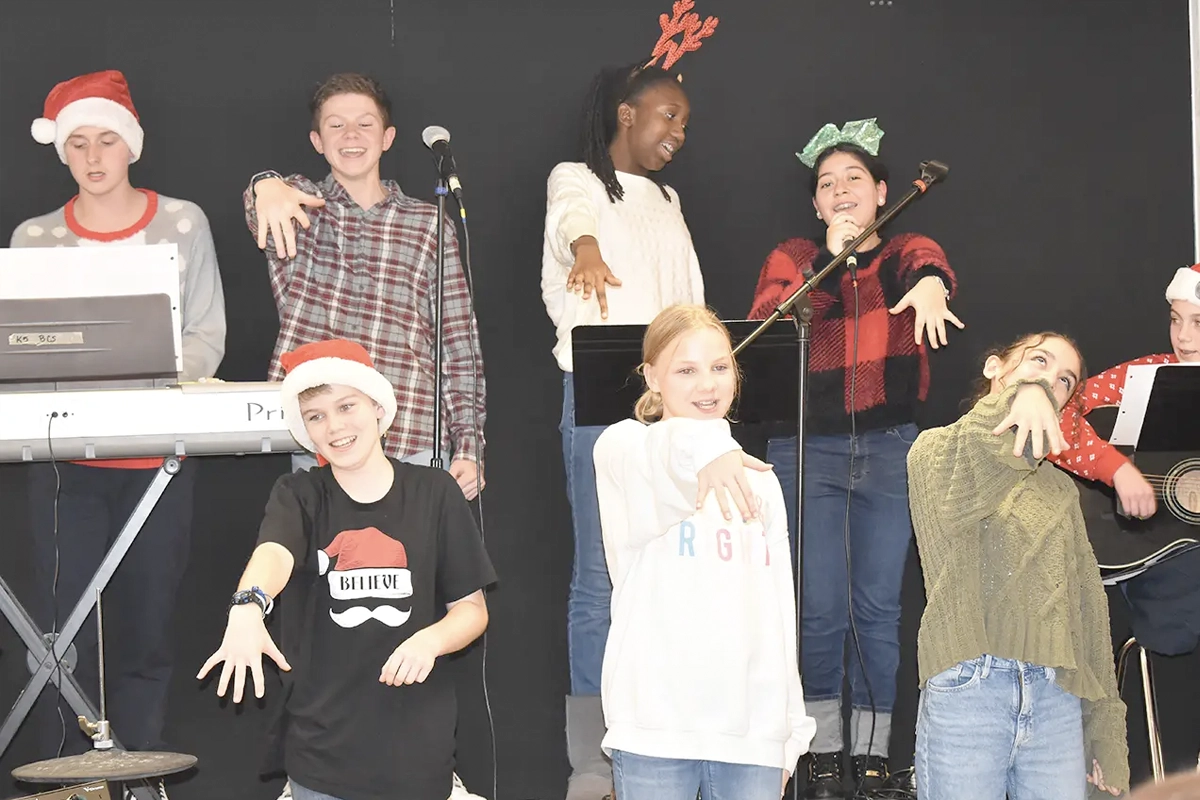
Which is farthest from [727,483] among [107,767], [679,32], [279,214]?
[679,32]

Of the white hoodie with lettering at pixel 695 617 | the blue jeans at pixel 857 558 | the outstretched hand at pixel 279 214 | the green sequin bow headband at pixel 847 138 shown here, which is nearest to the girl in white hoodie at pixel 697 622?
the white hoodie with lettering at pixel 695 617

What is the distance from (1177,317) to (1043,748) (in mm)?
1728

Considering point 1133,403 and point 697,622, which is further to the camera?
point 1133,403

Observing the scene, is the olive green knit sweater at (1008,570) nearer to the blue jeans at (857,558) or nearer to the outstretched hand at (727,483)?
the outstretched hand at (727,483)

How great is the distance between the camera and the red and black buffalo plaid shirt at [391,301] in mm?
3717

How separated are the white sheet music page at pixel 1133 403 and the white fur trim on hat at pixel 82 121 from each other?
2833 mm

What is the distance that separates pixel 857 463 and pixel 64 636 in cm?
213

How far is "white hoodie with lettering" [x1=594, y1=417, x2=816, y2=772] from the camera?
2.41 metres

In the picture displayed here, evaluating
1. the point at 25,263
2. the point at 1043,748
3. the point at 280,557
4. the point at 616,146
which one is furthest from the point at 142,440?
the point at 1043,748

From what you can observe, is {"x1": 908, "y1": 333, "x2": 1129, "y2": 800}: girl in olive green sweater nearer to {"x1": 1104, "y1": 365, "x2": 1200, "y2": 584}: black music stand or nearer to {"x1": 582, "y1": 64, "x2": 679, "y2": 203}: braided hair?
{"x1": 1104, "y1": 365, "x2": 1200, "y2": 584}: black music stand

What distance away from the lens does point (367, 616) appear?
8.49 ft

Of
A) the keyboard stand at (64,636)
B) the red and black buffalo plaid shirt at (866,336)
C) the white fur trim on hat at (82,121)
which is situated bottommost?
the keyboard stand at (64,636)

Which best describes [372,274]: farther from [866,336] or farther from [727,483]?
→ [727,483]

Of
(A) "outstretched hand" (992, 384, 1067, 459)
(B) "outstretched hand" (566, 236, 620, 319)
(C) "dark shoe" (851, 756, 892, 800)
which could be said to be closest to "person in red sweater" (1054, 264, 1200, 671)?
(A) "outstretched hand" (992, 384, 1067, 459)
